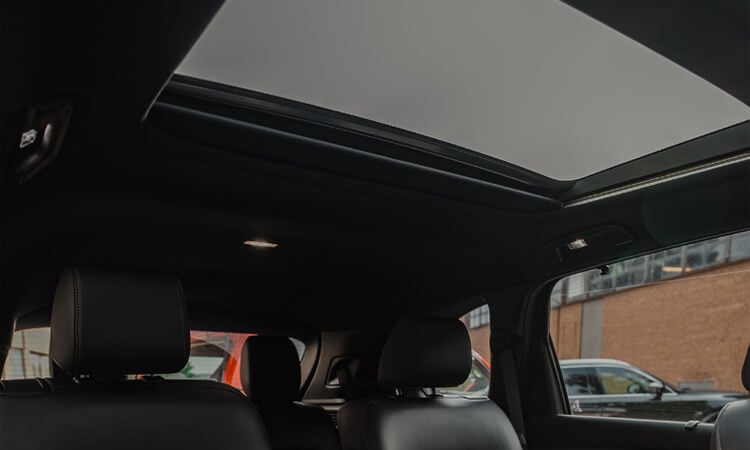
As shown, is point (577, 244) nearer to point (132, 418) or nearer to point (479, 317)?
point (479, 317)

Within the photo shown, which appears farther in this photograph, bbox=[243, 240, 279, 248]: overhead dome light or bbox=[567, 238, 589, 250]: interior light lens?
bbox=[243, 240, 279, 248]: overhead dome light

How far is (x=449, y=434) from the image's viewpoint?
304cm

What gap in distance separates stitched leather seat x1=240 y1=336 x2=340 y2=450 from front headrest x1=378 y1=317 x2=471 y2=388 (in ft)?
4.22

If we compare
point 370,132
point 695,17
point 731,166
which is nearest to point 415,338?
point 370,132

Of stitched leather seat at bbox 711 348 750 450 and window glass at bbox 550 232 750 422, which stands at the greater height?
window glass at bbox 550 232 750 422

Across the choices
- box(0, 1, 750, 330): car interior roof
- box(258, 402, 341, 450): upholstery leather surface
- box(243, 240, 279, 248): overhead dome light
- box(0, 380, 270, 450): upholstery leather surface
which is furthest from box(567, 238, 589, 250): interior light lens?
box(258, 402, 341, 450): upholstery leather surface

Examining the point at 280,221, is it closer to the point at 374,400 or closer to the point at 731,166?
the point at 374,400

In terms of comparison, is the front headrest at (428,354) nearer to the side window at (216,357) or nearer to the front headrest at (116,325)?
the front headrest at (116,325)

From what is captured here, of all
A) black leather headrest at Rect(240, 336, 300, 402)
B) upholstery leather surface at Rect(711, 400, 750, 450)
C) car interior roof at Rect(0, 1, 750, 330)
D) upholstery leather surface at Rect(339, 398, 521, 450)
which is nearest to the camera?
car interior roof at Rect(0, 1, 750, 330)

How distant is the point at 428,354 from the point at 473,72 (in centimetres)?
145

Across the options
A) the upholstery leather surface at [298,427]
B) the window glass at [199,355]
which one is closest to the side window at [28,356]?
the window glass at [199,355]

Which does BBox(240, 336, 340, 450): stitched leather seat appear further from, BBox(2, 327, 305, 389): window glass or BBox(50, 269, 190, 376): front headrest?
BBox(50, 269, 190, 376): front headrest

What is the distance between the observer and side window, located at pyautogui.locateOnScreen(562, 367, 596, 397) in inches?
150

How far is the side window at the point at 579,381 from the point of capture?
3.81 meters
